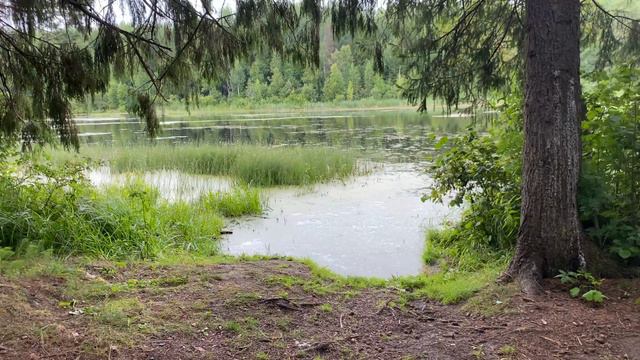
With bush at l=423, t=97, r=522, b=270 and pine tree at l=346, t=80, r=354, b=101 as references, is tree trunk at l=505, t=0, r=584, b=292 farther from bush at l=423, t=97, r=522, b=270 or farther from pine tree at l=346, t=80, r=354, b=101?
pine tree at l=346, t=80, r=354, b=101

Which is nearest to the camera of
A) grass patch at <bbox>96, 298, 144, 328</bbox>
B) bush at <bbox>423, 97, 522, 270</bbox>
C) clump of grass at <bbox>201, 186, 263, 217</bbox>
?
grass patch at <bbox>96, 298, 144, 328</bbox>

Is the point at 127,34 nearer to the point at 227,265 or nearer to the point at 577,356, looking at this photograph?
the point at 227,265

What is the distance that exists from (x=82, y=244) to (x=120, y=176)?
556 cm

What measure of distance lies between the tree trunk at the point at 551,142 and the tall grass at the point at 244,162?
6832mm

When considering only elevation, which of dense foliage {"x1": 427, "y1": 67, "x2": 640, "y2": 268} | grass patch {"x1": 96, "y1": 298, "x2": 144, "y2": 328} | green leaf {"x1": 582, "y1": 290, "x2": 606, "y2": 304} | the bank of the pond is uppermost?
Answer: the bank of the pond

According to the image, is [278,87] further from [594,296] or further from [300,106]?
[594,296]

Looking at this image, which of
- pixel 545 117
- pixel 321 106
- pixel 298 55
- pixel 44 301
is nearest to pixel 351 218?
pixel 298 55

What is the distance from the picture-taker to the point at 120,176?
1014cm

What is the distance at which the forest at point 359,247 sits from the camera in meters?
2.62

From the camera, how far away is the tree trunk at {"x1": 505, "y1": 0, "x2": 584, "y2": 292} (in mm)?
2982

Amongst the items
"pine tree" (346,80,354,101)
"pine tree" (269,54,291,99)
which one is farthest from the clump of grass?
"pine tree" (269,54,291,99)

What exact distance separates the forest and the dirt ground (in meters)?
0.01

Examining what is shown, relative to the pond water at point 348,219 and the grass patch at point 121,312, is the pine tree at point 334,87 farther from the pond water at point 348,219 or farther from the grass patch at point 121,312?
the grass patch at point 121,312

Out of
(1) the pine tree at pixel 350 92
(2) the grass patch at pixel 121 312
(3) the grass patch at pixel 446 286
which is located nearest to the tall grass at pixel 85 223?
(2) the grass patch at pixel 121 312
